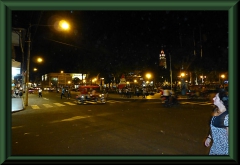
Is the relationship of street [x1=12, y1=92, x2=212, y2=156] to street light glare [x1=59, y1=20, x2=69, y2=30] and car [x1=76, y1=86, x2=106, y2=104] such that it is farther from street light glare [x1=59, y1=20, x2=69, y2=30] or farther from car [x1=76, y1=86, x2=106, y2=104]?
car [x1=76, y1=86, x2=106, y2=104]

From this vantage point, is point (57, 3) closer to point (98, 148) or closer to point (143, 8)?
point (143, 8)

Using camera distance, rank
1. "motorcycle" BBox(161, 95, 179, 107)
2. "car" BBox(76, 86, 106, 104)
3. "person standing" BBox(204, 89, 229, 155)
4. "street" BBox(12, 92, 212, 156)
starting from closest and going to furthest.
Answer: "person standing" BBox(204, 89, 229, 155)
"street" BBox(12, 92, 212, 156)
"motorcycle" BBox(161, 95, 179, 107)
"car" BBox(76, 86, 106, 104)

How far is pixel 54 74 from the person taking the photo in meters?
113

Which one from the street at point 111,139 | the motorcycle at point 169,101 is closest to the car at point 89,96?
the motorcycle at point 169,101

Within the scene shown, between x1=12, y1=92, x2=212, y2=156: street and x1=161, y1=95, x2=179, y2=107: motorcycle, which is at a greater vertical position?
x1=161, y1=95, x2=179, y2=107: motorcycle

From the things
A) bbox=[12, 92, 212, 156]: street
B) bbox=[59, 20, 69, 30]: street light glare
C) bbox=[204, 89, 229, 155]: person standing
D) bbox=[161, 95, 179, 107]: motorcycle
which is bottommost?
bbox=[12, 92, 212, 156]: street

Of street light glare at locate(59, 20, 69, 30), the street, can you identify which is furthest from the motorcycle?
street light glare at locate(59, 20, 69, 30)

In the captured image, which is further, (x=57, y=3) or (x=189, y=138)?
(x=189, y=138)

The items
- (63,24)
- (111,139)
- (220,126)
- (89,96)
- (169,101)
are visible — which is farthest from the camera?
(89,96)

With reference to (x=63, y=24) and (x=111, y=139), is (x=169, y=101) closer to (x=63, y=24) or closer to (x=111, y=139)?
(x=63, y=24)

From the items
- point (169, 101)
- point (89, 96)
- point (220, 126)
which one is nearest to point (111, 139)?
point (220, 126)

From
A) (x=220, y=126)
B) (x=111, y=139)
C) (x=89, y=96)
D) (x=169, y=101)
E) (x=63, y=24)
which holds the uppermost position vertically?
(x=63, y=24)
